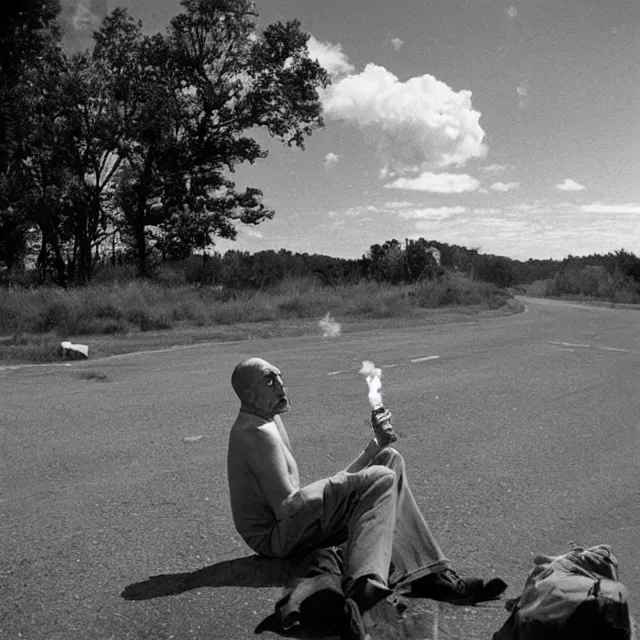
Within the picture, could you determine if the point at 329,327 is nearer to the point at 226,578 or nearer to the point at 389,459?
the point at 226,578

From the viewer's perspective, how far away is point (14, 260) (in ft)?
111

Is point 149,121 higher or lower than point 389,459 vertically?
higher

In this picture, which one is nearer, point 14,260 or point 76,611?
point 76,611

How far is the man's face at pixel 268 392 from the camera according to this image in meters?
4.35

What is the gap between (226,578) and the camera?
4652mm

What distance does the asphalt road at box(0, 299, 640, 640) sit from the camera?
438cm

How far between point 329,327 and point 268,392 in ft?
55.6

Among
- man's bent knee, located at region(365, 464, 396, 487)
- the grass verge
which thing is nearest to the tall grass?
the grass verge

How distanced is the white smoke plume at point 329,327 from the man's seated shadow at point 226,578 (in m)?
14.6

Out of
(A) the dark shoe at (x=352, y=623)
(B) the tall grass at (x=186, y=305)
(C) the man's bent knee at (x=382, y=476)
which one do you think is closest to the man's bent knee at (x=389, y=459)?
(C) the man's bent knee at (x=382, y=476)

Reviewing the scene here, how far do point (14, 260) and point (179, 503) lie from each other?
99.8ft

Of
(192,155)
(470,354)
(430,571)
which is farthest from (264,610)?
(192,155)

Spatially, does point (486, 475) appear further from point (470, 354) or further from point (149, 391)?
point (470, 354)

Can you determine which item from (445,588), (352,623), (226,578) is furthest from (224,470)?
(352,623)
